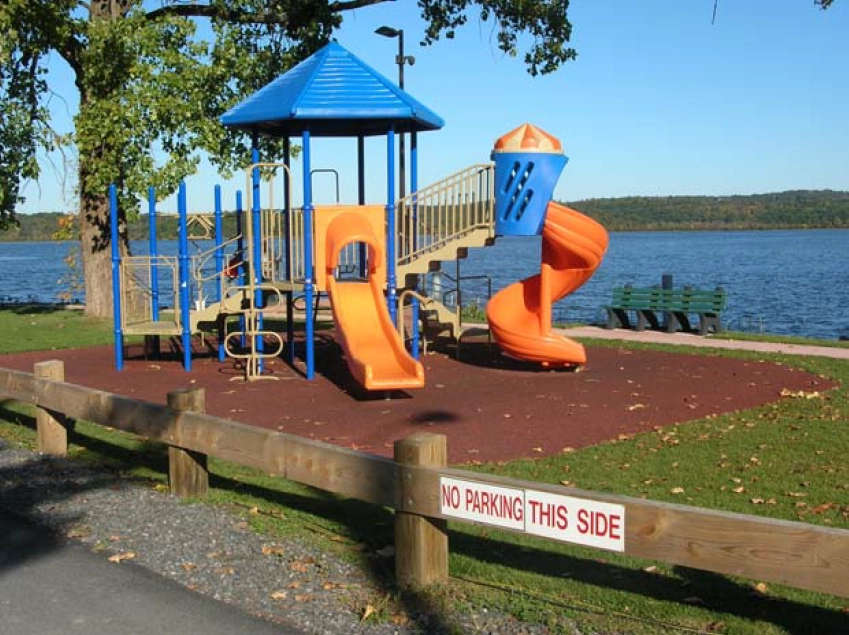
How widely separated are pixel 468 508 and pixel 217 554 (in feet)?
5.98

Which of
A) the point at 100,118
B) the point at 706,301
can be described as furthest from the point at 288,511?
the point at 100,118

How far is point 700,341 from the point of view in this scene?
18.2 metres

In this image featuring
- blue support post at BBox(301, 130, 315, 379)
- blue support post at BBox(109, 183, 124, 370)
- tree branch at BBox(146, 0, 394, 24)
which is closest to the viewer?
blue support post at BBox(301, 130, 315, 379)

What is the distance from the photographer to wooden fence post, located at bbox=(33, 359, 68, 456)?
8.80 m

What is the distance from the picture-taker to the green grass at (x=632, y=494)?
4.94 m

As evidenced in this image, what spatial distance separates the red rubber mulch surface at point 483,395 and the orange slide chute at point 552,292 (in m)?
0.38

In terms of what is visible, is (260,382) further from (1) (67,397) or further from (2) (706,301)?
(2) (706,301)

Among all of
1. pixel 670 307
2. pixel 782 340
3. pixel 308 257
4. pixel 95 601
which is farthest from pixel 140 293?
pixel 95 601

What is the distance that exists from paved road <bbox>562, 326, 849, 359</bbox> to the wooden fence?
11.8m

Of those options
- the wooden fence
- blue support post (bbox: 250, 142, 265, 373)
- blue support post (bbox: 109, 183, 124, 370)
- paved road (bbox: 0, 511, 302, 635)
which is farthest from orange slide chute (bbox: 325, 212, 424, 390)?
paved road (bbox: 0, 511, 302, 635)

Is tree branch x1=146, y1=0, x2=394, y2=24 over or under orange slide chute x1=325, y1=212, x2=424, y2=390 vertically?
over

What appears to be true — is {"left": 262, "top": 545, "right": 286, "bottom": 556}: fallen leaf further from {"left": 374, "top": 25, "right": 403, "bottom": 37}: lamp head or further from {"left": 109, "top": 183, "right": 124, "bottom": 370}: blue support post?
{"left": 374, "top": 25, "right": 403, "bottom": 37}: lamp head

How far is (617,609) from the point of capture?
4973 millimetres

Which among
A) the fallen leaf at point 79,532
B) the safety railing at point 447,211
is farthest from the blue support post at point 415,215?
the fallen leaf at point 79,532
